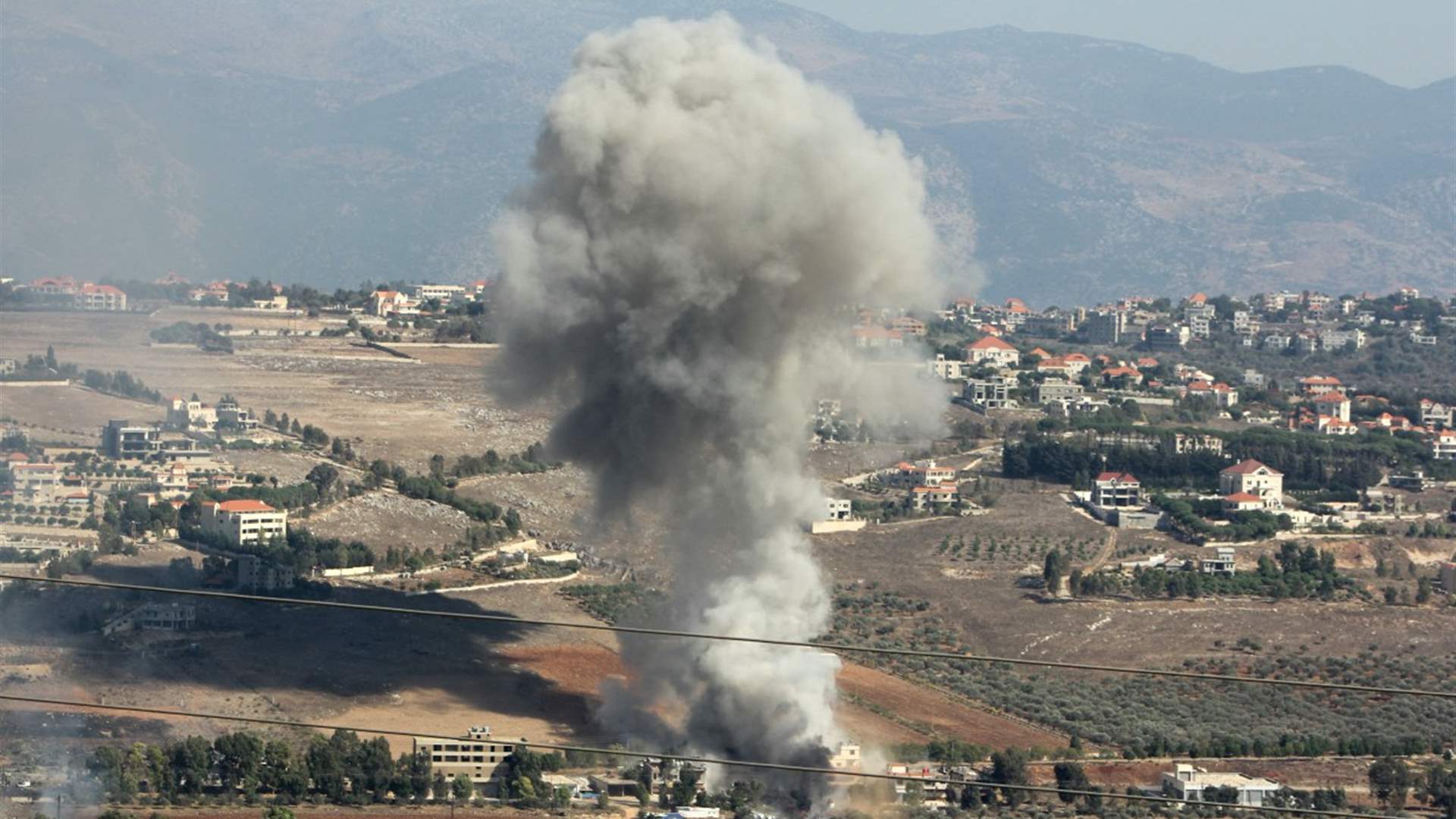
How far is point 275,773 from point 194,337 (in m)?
68.7

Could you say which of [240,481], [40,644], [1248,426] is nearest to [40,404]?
[240,481]

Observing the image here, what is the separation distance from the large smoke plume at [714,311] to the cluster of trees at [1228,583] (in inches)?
812

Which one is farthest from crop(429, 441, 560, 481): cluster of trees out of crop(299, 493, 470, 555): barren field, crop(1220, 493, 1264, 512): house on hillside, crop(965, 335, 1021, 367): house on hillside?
crop(965, 335, 1021, 367): house on hillside

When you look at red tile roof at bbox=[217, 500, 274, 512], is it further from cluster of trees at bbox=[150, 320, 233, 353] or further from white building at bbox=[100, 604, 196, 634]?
cluster of trees at bbox=[150, 320, 233, 353]

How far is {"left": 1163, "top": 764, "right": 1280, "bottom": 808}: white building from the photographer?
4000 cm

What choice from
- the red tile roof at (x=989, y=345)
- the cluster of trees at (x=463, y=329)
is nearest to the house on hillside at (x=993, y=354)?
the red tile roof at (x=989, y=345)

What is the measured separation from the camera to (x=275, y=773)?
39219mm

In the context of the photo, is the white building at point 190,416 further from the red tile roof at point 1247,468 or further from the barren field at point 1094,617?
the red tile roof at point 1247,468

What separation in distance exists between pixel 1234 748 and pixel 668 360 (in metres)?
13.7

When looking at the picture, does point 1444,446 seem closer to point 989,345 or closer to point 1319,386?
point 1319,386

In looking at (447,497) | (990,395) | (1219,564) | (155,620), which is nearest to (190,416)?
(447,497)

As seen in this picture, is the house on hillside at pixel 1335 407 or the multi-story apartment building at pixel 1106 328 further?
the multi-story apartment building at pixel 1106 328

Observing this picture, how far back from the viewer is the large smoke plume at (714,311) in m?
41.2

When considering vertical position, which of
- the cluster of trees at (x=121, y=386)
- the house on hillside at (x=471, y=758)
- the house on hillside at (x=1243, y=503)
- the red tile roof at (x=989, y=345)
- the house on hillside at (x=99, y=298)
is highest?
the house on hillside at (x=99, y=298)
